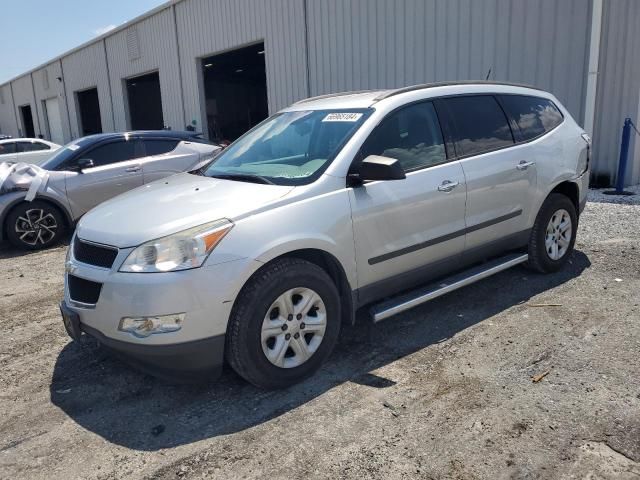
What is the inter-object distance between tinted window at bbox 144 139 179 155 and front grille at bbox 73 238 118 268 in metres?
5.19

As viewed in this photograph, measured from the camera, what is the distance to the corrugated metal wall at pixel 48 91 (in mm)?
27962

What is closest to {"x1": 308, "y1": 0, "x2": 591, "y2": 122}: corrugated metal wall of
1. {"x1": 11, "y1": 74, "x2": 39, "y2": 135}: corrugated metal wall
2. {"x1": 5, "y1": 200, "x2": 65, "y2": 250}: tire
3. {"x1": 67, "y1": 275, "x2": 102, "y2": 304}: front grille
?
{"x1": 5, "y1": 200, "x2": 65, "y2": 250}: tire

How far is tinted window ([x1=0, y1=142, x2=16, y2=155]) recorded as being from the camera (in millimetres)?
13391

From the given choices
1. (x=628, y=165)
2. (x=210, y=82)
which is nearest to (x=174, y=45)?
(x=210, y=82)

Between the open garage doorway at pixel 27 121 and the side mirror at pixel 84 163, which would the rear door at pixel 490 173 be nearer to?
the side mirror at pixel 84 163

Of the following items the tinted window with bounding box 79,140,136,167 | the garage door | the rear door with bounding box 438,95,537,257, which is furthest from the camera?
the garage door

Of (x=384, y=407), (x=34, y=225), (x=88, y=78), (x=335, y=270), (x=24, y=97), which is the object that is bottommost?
(x=384, y=407)

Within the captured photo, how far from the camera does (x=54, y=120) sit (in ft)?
99.9

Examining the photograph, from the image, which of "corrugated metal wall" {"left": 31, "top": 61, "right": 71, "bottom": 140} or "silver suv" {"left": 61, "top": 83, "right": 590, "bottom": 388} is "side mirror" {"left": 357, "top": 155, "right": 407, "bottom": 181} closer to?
"silver suv" {"left": 61, "top": 83, "right": 590, "bottom": 388}

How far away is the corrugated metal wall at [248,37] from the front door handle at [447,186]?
10.1 m

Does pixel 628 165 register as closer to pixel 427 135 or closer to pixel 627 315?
pixel 627 315

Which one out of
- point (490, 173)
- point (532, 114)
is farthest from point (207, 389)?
point (532, 114)

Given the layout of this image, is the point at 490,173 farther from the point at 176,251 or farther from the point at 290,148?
the point at 176,251

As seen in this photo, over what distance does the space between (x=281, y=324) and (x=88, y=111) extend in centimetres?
2790
